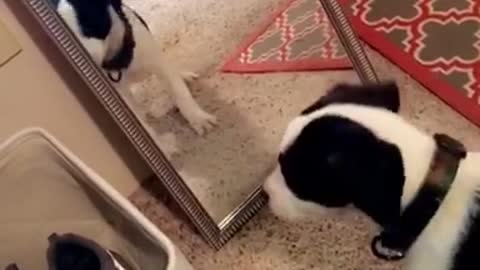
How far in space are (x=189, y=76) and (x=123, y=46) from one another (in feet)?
0.62

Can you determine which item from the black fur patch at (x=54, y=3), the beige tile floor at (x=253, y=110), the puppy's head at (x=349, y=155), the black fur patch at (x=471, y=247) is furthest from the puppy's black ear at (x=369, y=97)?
the black fur patch at (x=54, y=3)

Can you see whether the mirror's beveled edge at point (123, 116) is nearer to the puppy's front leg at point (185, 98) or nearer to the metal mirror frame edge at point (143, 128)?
the metal mirror frame edge at point (143, 128)

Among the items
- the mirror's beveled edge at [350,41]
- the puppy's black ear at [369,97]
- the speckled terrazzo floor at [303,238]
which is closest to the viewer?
the puppy's black ear at [369,97]

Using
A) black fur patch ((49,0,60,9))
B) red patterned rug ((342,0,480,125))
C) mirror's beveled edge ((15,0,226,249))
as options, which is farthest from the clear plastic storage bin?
red patterned rug ((342,0,480,125))

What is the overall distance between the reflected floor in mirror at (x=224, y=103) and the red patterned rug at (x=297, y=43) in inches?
0.7

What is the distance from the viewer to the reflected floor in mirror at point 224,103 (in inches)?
61.4

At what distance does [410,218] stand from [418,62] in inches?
27.5

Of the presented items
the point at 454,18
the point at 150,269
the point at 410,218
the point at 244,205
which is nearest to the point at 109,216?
the point at 150,269

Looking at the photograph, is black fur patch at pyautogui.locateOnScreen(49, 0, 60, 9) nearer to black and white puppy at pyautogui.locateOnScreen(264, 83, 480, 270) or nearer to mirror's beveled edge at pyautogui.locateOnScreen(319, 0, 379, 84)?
black and white puppy at pyautogui.locateOnScreen(264, 83, 480, 270)

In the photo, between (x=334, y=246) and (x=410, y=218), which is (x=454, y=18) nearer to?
(x=334, y=246)

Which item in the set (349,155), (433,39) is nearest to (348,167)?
(349,155)

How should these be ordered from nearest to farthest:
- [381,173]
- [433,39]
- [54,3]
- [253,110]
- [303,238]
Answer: [381,173]
[54,3]
[303,238]
[253,110]
[433,39]

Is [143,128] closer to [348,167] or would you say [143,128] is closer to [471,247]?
[348,167]

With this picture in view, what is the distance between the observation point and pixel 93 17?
1361mm
